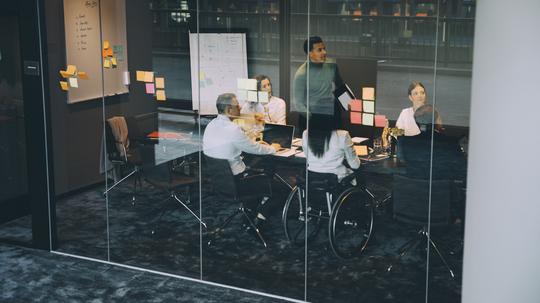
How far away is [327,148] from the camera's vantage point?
6.45 metres

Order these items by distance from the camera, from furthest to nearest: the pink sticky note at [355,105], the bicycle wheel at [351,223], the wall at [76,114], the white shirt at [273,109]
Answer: the wall at [76,114]
the white shirt at [273,109]
the bicycle wheel at [351,223]
the pink sticky note at [355,105]

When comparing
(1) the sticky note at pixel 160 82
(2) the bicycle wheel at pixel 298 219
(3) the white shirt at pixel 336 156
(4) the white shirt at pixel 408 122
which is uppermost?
(1) the sticky note at pixel 160 82

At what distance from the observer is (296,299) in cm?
693

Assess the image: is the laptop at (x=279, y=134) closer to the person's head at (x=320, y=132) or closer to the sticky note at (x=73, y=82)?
the person's head at (x=320, y=132)

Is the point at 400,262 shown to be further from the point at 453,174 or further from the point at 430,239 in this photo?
the point at 453,174

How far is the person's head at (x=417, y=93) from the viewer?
587 cm

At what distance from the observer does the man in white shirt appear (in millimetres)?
6730

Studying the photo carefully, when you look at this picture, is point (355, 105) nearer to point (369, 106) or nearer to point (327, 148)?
point (369, 106)

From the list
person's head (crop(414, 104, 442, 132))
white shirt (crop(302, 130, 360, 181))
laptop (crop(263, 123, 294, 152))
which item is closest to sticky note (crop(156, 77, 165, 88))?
laptop (crop(263, 123, 294, 152))

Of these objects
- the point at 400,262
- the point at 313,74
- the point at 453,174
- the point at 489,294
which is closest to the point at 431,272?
the point at 400,262

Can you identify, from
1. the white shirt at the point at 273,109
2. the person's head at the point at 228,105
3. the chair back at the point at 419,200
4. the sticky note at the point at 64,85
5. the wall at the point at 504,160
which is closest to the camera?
the wall at the point at 504,160

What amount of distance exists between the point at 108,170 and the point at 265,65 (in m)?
2.16

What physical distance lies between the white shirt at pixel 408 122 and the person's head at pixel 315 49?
0.79 metres

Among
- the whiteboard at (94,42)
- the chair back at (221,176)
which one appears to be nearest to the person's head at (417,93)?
the chair back at (221,176)
